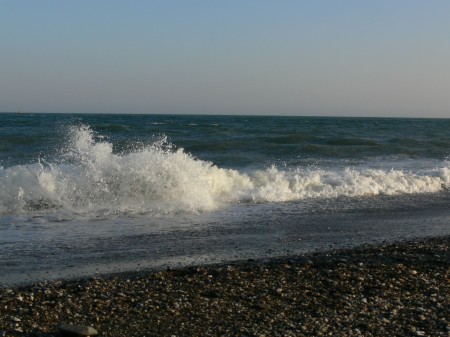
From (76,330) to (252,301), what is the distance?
1.66 metres

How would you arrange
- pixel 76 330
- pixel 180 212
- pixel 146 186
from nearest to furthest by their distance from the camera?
pixel 76 330 < pixel 180 212 < pixel 146 186

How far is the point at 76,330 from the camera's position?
467 cm

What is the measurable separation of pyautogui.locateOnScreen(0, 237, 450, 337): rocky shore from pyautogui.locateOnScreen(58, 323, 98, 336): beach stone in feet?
0.29

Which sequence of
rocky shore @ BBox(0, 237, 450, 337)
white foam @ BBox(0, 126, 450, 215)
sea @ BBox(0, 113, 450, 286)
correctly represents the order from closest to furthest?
rocky shore @ BBox(0, 237, 450, 337), sea @ BBox(0, 113, 450, 286), white foam @ BBox(0, 126, 450, 215)

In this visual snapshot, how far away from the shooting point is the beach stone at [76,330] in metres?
4.65

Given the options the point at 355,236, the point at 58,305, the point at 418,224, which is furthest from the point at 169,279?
the point at 418,224

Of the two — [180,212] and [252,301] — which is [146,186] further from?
[252,301]

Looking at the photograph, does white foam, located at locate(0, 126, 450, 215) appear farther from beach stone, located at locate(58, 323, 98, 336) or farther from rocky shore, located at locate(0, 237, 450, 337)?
beach stone, located at locate(58, 323, 98, 336)

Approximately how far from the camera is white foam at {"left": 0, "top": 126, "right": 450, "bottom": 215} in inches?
446

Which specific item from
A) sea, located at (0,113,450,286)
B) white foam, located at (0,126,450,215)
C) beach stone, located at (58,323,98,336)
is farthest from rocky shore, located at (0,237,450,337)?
white foam, located at (0,126,450,215)

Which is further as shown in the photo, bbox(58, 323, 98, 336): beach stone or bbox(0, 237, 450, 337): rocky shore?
bbox(0, 237, 450, 337): rocky shore

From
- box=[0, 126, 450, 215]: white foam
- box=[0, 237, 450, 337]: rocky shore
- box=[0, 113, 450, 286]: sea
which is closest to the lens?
box=[0, 237, 450, 337]: rocky shore

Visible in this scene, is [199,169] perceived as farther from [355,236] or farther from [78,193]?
[355,236]

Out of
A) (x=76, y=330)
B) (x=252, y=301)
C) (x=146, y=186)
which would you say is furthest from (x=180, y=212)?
(x=76, y=330)
